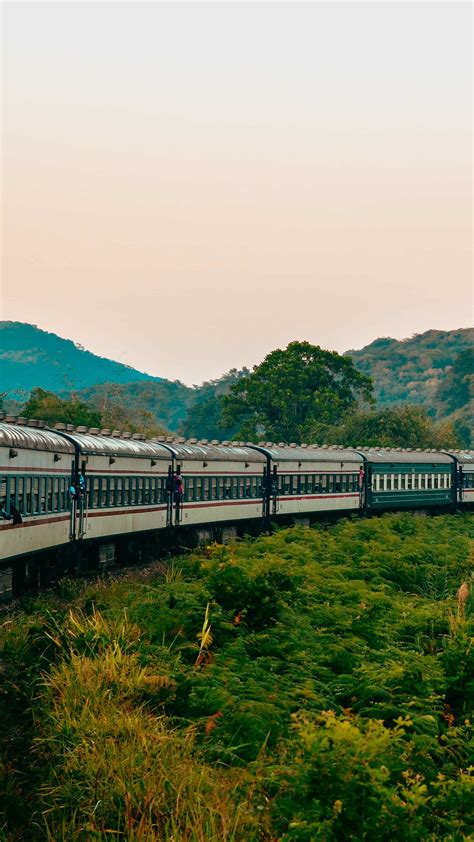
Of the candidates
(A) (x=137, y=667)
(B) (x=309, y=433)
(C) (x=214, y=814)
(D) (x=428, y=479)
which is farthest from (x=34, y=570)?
(B) (x=309, y=433)

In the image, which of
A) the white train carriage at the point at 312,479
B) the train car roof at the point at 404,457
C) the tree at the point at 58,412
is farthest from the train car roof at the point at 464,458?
the tree at the point at 58,412

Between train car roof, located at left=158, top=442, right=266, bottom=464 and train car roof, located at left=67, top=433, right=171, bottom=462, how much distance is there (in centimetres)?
121

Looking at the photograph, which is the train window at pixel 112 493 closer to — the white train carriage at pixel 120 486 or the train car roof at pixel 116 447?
the white train carriage at pixel 120 486

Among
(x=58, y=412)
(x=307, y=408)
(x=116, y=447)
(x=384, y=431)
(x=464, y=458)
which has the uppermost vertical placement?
(x=307, y=408)

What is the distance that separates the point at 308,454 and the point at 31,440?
23.5m

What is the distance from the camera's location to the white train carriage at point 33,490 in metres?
20.7

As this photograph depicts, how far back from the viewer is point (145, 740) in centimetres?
1173

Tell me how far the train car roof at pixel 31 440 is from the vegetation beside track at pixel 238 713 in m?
→ 3.12

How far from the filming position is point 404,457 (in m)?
53.7

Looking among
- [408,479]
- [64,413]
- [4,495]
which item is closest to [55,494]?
[4,495]

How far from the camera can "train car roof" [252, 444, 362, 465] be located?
141 ft

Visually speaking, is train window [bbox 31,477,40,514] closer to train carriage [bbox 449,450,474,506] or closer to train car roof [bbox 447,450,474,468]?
train carriage [bbox 449,450,474,506]

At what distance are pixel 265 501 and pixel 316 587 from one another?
64.8 feet

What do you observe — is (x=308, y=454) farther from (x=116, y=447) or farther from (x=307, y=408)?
(x=307, y=408)
